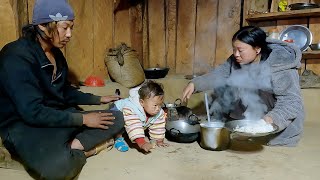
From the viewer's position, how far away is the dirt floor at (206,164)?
96.2 inches

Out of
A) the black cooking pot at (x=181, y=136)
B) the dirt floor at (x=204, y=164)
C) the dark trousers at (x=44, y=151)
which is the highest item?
the dark trousers at (x=44, y=151)

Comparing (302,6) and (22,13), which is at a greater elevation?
(302,6)

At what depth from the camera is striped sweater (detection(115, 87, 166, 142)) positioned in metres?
2.87

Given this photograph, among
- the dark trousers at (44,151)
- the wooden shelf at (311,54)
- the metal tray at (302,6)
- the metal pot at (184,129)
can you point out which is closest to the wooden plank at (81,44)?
the metal pot at (184,129)

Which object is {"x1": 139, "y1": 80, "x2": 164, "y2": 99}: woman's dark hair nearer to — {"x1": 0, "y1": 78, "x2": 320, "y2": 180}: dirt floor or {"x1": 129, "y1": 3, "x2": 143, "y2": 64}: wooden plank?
{"x1": 0, "y1": 78, "x2": 320, "y2": 180}: dirt floor

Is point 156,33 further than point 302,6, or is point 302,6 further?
point 156,33

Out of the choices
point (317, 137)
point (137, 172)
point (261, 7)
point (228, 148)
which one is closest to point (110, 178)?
point (137, 172)

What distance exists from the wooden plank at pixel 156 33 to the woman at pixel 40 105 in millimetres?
2602

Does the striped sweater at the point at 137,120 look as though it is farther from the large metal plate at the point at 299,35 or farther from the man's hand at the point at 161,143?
the large metal plate at the point at 299,35

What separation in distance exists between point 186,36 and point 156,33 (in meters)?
0.47

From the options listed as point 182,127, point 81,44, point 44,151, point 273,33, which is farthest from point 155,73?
point 44,151

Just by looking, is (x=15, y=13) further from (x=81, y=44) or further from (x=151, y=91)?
(x=151, y=91)

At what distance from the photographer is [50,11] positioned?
2.30 metres

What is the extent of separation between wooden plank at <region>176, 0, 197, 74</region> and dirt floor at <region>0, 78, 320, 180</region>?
200cm
